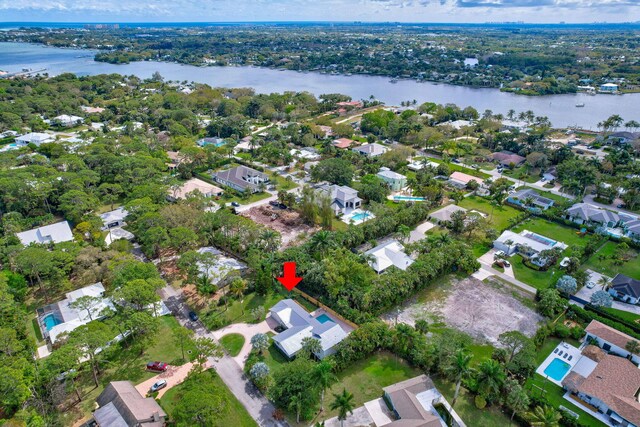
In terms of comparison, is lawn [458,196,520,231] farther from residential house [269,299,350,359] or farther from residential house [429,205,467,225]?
residential house [269,299,350,359]

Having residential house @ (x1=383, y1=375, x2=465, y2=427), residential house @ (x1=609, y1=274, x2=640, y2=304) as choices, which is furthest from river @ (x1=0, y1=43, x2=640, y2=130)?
residential house @ (x1=383, y1=375, x2=465, y2=427)

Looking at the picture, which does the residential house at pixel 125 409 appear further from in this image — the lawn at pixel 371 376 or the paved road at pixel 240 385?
the lawn at pixel 371 376

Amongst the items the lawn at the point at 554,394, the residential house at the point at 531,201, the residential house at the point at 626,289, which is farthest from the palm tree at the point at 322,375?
the residential house at the point at 531,201

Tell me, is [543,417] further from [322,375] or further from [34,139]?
[34,139]

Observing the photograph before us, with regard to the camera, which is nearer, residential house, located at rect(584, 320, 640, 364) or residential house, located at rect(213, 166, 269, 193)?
residential house, located at rect(584, 320, 640, 364)

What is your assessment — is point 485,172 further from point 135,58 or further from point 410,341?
point 135,58

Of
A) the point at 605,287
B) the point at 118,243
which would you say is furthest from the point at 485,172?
the point at 118,243
